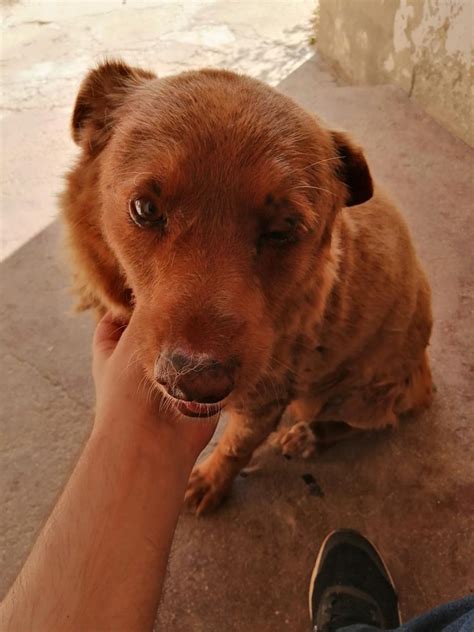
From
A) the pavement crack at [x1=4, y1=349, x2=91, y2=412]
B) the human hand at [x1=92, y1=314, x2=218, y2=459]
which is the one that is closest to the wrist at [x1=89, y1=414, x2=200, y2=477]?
the human hand at [x1=92, y1=314, x2=218, y2=459]

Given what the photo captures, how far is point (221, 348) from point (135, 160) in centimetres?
66

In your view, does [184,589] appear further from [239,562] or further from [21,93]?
[21,93]

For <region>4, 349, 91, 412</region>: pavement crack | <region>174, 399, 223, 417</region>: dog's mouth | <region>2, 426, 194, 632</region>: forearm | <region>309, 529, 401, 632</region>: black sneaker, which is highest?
<region>174, 399, 223, 417</region>: dog's mouth

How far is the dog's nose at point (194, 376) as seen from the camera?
141 centimetres

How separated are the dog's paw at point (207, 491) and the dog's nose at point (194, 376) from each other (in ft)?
4.16

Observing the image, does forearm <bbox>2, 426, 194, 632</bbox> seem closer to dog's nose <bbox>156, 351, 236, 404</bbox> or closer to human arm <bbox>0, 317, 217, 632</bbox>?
human arm <bbox>0, 317, 217, 632</bbox>

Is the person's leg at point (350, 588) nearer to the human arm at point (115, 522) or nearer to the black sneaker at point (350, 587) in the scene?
the black sneaker at point (350, 587)

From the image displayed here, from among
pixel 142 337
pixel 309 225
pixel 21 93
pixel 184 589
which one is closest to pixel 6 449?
pixel 184 589

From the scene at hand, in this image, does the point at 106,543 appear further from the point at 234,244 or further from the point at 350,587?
the point at 350,587

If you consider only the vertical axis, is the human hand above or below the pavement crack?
above

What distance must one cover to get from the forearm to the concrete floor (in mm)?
833

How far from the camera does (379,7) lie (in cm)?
482

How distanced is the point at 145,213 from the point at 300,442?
1.64 m

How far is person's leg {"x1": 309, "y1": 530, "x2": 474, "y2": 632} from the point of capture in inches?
91.8
